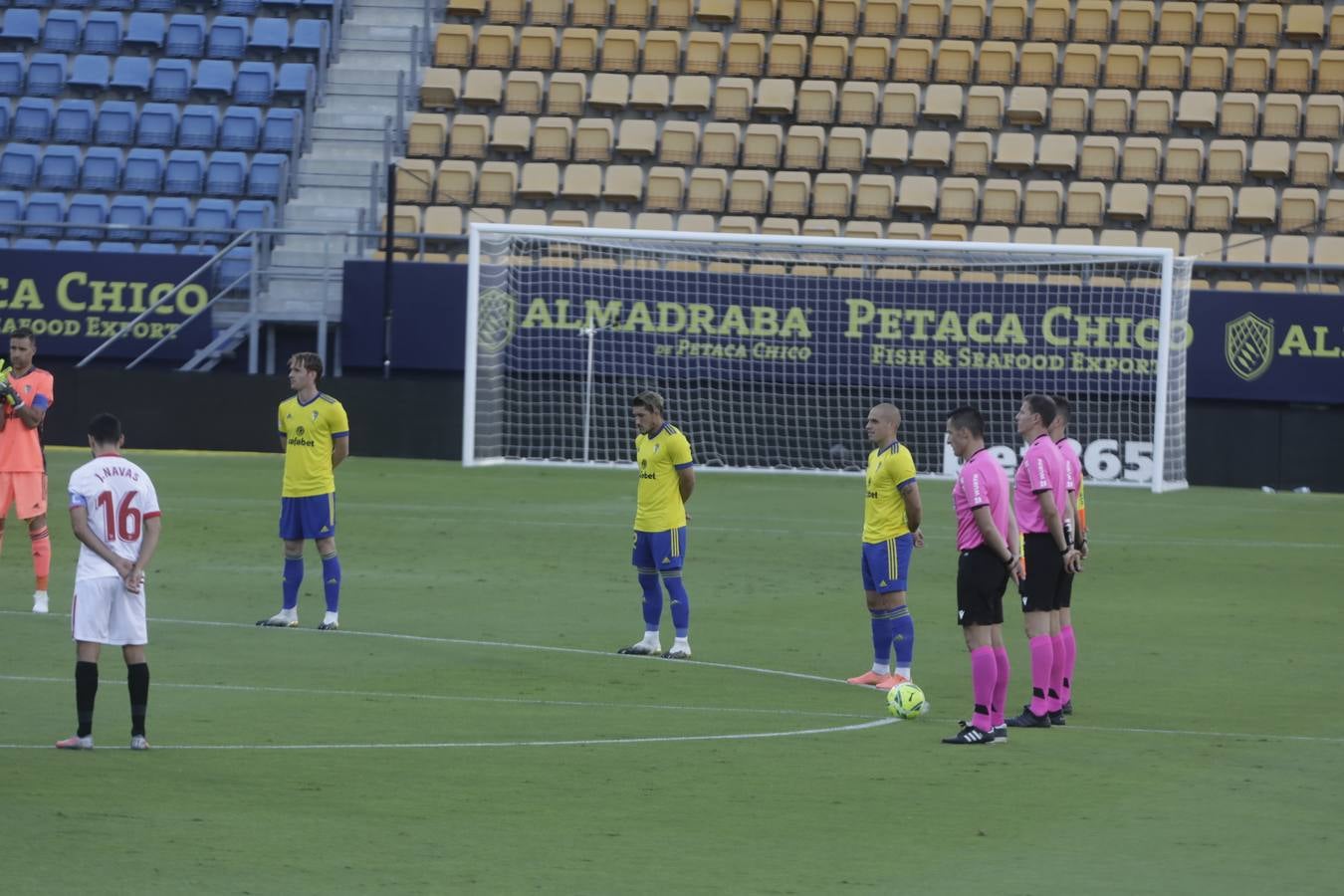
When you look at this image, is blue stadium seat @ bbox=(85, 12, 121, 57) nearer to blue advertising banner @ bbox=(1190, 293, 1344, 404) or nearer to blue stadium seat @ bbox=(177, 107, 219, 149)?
blue stadium seat @ bbox=(177, 107, 219, 149)

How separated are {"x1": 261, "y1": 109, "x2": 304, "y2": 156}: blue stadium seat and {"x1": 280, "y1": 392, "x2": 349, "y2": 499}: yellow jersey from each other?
64.9ft

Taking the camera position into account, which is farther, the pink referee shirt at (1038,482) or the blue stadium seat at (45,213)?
the blue stadium seat at (45,213)

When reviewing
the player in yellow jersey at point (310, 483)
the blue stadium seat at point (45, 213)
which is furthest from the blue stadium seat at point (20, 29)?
the player in yellow jersey at point (310, 483)

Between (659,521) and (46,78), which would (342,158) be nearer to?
(46,78)

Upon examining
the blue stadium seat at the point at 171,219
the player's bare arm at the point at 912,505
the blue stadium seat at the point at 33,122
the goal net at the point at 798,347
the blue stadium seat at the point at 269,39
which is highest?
the blue stadium seat at the point at 269,39

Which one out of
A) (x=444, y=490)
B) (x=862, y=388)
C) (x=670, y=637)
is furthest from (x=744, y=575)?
(x=862, y=388)

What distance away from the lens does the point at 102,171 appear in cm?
3350

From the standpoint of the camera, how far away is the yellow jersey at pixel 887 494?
12555 mm

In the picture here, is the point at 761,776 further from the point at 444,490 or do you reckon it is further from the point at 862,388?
the point at 862,388

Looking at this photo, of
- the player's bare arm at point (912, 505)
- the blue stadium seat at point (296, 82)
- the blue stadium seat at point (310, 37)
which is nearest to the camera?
the player's bare arm at point (912, 505)

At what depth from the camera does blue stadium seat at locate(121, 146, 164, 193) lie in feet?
109

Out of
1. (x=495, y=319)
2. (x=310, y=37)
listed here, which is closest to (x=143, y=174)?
(x=310, y=37)

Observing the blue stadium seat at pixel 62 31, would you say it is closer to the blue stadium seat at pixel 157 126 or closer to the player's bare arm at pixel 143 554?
the blue stadium seat at pixel 157 126

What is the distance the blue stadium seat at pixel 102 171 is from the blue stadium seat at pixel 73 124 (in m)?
0.60
